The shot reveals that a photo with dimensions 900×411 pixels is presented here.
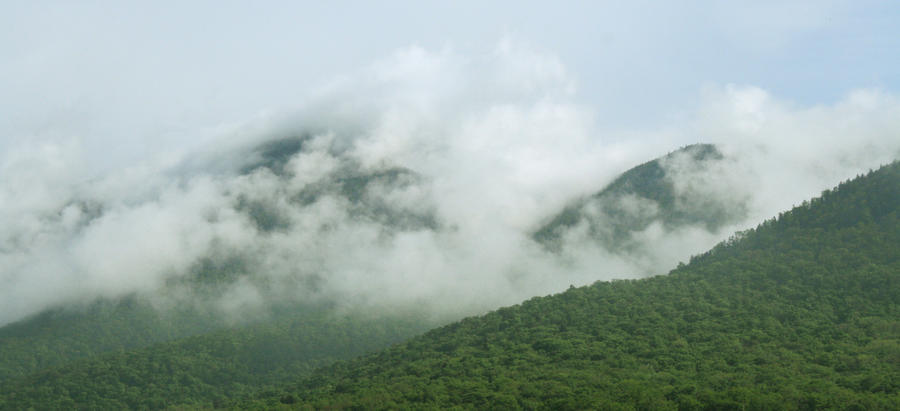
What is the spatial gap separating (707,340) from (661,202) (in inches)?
4103

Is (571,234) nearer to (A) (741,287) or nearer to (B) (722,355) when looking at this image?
(A) (741,287)

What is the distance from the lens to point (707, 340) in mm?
67875

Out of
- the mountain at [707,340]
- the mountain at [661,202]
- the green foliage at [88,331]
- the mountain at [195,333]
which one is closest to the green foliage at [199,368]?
the mountain at [195,333]

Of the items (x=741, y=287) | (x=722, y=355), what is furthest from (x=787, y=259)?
(x=722, y=355)

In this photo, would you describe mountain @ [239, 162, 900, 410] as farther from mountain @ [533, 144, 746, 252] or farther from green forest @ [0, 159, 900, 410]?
mountain @ [533, 144, 746, 252]

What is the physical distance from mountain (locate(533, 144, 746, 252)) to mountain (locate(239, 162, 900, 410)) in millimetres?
65203

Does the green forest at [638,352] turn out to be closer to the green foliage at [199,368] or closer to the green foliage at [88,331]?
the green foliage at [199,368]

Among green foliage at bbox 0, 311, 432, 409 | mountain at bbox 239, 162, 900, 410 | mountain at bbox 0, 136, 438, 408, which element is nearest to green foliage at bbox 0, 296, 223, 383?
mountain at bbox 0, 136, 438, 408

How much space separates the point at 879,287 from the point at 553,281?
11199 cm

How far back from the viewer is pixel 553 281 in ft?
605

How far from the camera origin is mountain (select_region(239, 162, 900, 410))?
52.7 meters

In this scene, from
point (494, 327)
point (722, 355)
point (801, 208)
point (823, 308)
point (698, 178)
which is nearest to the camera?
point (722, 355)

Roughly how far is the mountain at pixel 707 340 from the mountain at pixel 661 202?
6520 centimetres

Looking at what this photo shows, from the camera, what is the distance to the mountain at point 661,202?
547ft
